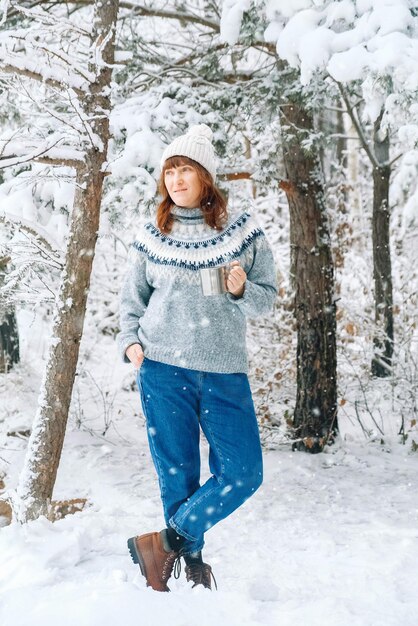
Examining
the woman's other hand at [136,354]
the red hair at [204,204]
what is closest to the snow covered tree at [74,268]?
the red hair at [204,204]

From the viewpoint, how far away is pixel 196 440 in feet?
9.76

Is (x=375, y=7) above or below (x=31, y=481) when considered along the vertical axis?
above

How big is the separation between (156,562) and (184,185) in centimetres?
179

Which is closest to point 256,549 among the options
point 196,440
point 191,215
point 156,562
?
point 156,562

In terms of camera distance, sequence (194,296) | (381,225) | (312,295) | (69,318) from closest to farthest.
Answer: (194,296), (69,318), (312,295), (381,225)

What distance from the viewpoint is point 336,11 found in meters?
3.91

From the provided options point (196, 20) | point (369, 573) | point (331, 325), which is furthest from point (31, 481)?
point (196, 20)

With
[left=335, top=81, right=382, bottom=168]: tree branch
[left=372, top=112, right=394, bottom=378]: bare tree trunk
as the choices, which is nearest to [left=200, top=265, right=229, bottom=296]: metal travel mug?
[left=335, top=81, right=382, bottom=168]: tree branch

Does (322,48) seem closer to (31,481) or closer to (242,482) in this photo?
(242,482)

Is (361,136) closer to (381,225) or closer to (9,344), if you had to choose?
(381,225)

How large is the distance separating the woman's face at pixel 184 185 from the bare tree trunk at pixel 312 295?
3.18 meters

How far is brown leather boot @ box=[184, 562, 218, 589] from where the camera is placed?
9.50 feet

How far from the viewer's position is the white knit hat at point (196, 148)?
9.65 feet

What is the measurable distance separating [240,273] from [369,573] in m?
1.73
